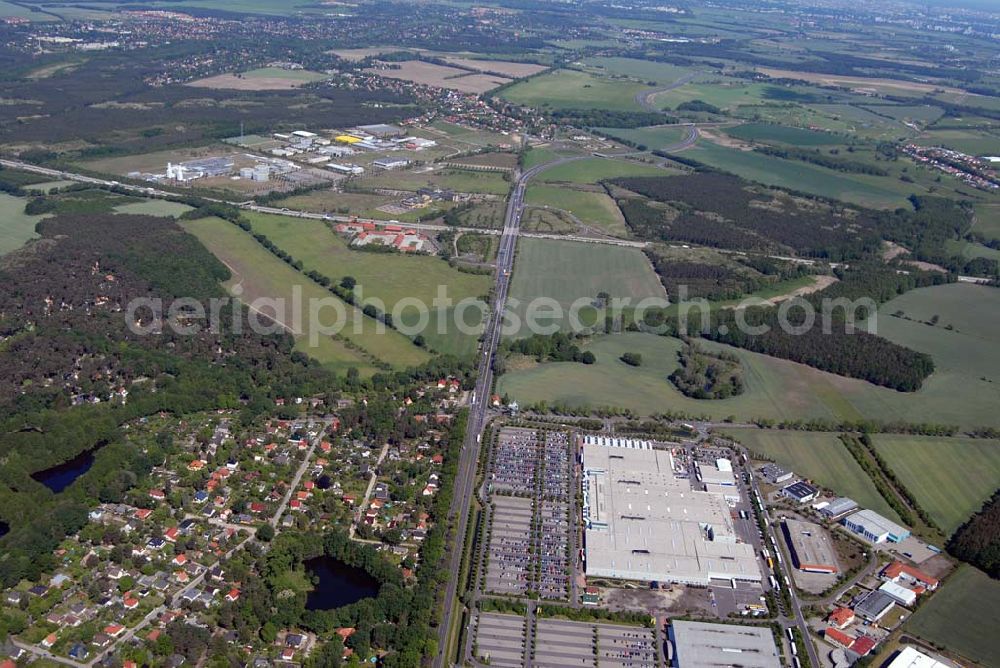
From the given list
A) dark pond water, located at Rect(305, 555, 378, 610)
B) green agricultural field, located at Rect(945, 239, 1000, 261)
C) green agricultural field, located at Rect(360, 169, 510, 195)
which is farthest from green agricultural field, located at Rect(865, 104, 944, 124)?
dark pond water, located at Rect(305, 555, 378, 610)

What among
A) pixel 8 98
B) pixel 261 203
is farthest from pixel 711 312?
pixel 8 98

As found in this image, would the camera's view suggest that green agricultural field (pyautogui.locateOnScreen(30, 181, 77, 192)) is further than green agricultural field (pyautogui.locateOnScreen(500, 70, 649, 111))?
No

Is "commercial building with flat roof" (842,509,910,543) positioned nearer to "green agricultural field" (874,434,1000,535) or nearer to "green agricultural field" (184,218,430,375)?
"green agricultural field" (874,434,1000,535)

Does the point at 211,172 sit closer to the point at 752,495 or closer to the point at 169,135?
the point at 169,135

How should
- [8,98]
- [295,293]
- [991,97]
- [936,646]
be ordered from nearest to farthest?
[936,646] → [295,293] → [8,98] → [991,97]

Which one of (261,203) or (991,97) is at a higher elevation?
(991,97)

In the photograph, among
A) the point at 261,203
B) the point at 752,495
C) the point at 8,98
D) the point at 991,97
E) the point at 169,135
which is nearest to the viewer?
the point at 752,495

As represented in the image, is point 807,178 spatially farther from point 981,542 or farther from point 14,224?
point 14,224
